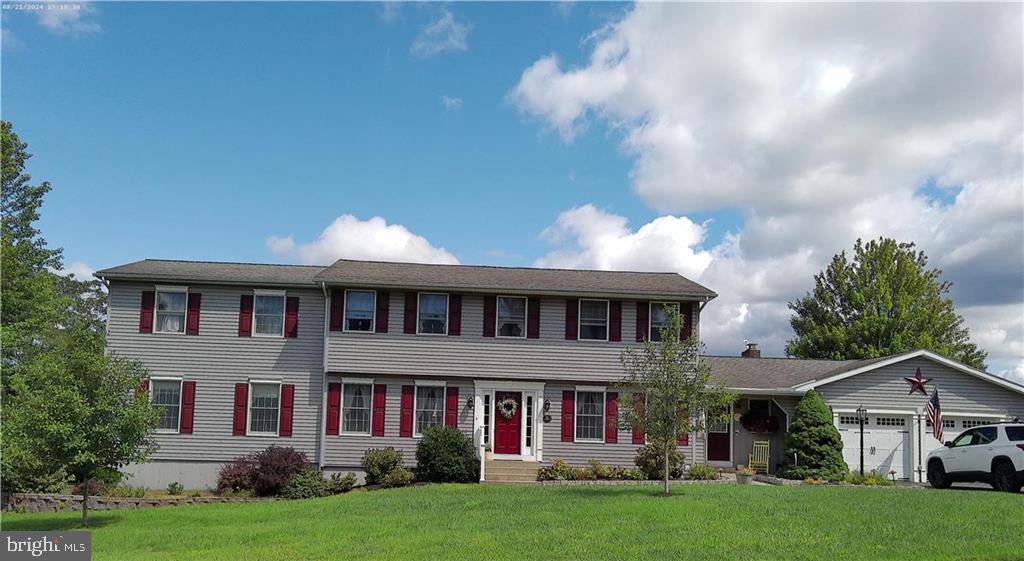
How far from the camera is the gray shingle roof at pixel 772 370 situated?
26.0m

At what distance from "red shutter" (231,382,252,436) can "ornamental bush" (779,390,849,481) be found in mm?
16147

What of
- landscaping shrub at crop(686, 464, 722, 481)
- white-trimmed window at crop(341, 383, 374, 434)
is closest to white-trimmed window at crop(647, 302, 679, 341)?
landscaping shrub at crop(686, 464, 722, 481)

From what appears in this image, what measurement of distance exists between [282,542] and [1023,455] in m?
16.4

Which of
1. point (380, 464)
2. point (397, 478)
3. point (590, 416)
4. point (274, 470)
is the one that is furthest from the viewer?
point (590, 416)

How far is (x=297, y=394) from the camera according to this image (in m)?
24.0

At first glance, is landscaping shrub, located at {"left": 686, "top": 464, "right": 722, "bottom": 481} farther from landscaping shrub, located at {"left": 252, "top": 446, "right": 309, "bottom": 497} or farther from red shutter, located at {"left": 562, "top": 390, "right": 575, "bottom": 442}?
landscaping shrub, located at {"left": 252, "top": 446, "right": 309, "bottom": 497}

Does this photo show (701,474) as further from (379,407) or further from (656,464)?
(379,407)

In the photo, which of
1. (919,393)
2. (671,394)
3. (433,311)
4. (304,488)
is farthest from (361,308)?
(919,393)

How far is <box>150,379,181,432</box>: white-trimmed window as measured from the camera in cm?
2367

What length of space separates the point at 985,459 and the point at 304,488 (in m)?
17.1

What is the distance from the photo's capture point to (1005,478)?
18.8m

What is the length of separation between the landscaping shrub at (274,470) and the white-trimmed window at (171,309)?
508cm

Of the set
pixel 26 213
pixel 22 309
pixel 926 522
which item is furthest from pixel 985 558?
pixel 26 213

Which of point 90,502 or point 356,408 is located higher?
point 356,408
